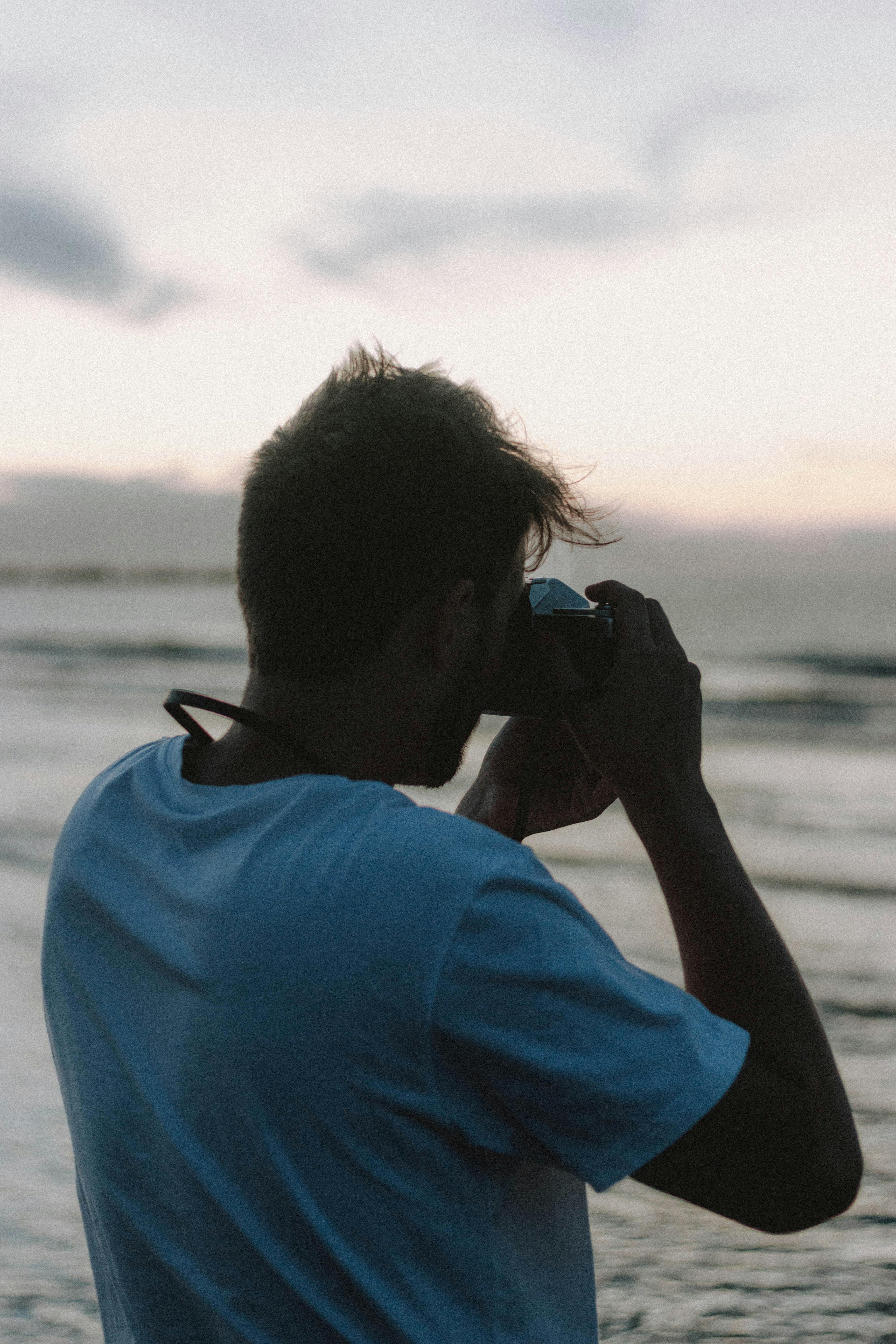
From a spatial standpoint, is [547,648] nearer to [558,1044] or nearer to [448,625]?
[448,625]

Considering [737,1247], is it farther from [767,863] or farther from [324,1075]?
[767,863]

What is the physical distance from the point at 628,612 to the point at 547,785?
390 mm

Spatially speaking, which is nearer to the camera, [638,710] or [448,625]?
[448,625]

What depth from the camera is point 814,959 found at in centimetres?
549

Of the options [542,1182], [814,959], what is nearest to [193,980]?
[542,1182]

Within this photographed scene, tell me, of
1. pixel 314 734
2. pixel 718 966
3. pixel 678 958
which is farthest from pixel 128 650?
pixel 718 966

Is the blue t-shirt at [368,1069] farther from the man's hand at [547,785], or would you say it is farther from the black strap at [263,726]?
the man's hand at [547,785]

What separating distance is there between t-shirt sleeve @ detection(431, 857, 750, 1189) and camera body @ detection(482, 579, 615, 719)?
436 mm

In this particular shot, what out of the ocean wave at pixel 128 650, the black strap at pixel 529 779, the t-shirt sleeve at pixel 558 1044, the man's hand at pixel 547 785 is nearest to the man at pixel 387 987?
the t-shirt sleeve at pixel 558 1044

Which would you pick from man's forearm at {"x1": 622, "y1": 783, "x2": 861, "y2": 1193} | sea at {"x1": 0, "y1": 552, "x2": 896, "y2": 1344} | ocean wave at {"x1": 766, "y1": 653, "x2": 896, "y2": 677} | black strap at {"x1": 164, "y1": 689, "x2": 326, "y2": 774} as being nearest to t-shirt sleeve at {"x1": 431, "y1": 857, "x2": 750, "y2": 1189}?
man's forearm at {"x1": 622, "y1": 783, "x2": 861, "y2": 1193}

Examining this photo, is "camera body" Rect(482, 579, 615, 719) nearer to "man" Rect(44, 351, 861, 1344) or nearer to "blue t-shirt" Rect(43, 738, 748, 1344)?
"man" Rect(44, 351, 861, 1344)

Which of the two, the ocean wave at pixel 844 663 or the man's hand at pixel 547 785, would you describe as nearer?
the man's hand at pixel 547 785

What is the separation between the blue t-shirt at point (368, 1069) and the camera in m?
0.92

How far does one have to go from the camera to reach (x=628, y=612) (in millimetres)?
1398
